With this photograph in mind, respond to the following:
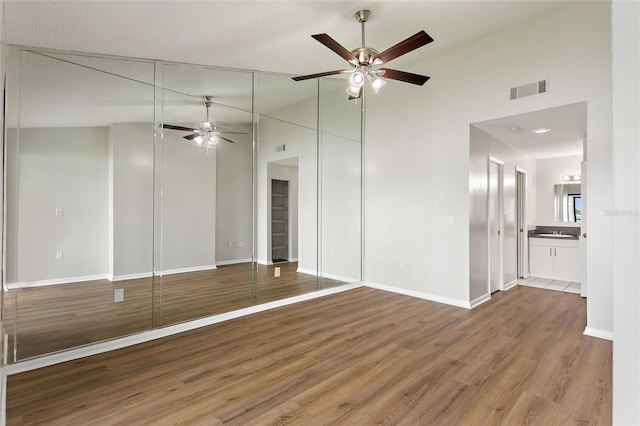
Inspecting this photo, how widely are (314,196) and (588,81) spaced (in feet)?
12.0

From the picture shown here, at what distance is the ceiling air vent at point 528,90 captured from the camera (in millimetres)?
3599

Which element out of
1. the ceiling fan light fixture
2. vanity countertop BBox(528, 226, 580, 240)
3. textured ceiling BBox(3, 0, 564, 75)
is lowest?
vanity countertop BBox(528, 226, 580, 240)

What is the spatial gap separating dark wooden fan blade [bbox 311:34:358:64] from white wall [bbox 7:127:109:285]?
2.30 meters

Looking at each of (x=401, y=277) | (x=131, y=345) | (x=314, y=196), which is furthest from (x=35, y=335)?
(x=401, y=277)

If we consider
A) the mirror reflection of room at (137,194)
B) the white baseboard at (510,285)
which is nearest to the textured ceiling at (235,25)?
the mirror reflection of room at (137,194)

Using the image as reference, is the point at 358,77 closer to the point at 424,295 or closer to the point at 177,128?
the point at 177,128

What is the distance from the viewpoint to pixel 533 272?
623cm

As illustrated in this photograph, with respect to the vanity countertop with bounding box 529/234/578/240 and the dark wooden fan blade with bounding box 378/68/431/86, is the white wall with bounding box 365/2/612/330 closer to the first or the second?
the dark wooden fan blade with bounding box 378/68/431/86

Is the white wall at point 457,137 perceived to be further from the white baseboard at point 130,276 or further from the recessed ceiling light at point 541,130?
the white baseboard at point 130,276

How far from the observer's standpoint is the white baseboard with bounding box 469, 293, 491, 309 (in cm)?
432

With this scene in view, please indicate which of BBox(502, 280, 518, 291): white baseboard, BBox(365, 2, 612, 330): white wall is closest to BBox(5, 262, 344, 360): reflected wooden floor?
BBox(365, 2, 612, 330): white wall

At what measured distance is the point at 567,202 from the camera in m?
6.52

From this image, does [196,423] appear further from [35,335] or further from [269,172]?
[269,172]

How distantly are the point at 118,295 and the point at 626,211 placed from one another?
148 inches
